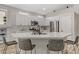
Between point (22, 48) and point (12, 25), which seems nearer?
point (12, 25)

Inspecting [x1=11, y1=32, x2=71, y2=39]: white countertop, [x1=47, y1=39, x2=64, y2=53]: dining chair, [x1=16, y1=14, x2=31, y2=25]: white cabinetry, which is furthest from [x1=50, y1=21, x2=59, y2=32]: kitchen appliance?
[x1=16, y1=14, x2=31, y2=25]: white cabinetry

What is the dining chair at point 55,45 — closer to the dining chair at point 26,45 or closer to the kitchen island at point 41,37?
the kitchen island at point 41,37

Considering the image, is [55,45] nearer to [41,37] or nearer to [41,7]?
[41,37]

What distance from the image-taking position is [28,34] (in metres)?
1.83

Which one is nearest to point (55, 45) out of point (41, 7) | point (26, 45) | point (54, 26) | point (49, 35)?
point (49, 35)

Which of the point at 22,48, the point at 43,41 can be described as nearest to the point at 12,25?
the point at 22,48

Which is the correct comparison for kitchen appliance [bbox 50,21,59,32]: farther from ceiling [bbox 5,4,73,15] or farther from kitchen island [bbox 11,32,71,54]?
ceiling [bbox 5,4,73,15]

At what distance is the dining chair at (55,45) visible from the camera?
1835mm

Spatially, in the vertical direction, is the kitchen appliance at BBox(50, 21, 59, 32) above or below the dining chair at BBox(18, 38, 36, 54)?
above

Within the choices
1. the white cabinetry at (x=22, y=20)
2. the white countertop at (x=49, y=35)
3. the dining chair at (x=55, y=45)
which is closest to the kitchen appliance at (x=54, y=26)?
the white countertop at (x=49, y=35)

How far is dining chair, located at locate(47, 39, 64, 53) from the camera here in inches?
72.3

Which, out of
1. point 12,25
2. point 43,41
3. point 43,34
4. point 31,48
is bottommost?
point 31,48
